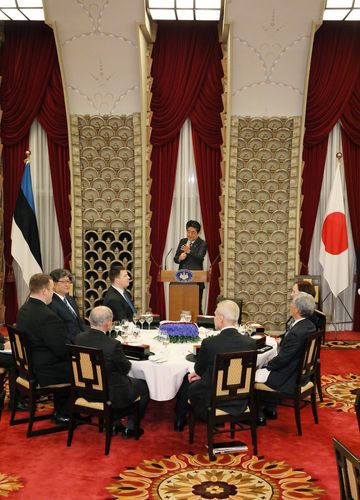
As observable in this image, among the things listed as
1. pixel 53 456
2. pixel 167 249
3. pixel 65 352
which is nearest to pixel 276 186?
pixel 167 249

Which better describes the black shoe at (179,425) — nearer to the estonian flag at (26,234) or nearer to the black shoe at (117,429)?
the black shoe at (117,429)

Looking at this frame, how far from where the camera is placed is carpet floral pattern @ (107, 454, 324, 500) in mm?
4512

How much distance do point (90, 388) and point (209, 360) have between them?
40.0 inches

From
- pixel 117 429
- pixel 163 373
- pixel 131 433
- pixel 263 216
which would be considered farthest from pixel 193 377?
pixel 263 216

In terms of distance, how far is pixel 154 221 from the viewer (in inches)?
414

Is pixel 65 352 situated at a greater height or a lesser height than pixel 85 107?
lesser

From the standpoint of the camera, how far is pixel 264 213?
10.2 meters

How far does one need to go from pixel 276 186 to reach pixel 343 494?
24.8ft

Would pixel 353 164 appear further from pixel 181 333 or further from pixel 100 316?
pixel 100 316

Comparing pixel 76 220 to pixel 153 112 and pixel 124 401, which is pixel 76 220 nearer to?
pixel 153 112

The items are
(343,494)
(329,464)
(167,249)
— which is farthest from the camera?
(167,249)

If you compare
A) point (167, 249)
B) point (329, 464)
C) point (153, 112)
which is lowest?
point (329, 464)

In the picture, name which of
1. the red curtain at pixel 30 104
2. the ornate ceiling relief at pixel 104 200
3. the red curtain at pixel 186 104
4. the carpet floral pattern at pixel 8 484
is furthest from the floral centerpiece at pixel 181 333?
the red curtain at pixel 30 104

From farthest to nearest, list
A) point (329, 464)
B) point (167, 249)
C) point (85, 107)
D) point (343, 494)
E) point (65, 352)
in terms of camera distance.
A: point (167, 249)
point (85, 107)
point (65, 352)
point (329, 464)
point (343, 494)
